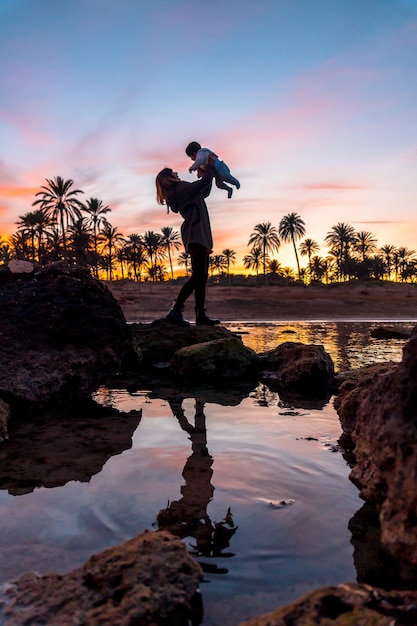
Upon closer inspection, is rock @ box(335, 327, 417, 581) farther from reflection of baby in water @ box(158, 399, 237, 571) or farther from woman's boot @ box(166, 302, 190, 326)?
woman's boot @ box(166, 302, 190, 326)

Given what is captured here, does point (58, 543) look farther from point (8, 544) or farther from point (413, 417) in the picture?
point (413, 417)

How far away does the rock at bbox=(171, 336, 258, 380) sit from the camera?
5535 millimetres

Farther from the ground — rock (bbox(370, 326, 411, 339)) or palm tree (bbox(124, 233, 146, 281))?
palm tree (bbox(124, 233, 146, 281))

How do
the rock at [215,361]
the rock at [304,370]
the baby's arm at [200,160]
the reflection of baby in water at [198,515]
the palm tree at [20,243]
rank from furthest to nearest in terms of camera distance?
the palm tree at [20,243]
the baby's arm at [200,160]
the rock at [215,361]
the rock at [304,370]
the reflection of baby in water at [198,515]

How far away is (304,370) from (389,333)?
518 cm

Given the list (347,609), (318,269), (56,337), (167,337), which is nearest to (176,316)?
(167,337)

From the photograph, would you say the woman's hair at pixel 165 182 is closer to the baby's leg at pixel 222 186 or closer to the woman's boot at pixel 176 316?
the baby's leg at pixel 222 186

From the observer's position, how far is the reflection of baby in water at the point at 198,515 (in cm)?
186

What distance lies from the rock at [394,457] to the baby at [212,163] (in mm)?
4683

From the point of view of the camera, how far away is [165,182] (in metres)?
6.92

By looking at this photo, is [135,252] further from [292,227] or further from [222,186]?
[222,186]

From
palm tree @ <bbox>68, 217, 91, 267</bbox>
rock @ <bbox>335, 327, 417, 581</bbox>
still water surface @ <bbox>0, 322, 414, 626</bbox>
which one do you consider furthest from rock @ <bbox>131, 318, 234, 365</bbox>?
palm tree @ <bbox>68, 217, 91, 267</bbox>

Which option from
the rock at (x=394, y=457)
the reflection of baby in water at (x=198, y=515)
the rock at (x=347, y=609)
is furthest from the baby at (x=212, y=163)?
the rock at (x=347, y=609)

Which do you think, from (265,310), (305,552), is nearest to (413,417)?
(305,552)
